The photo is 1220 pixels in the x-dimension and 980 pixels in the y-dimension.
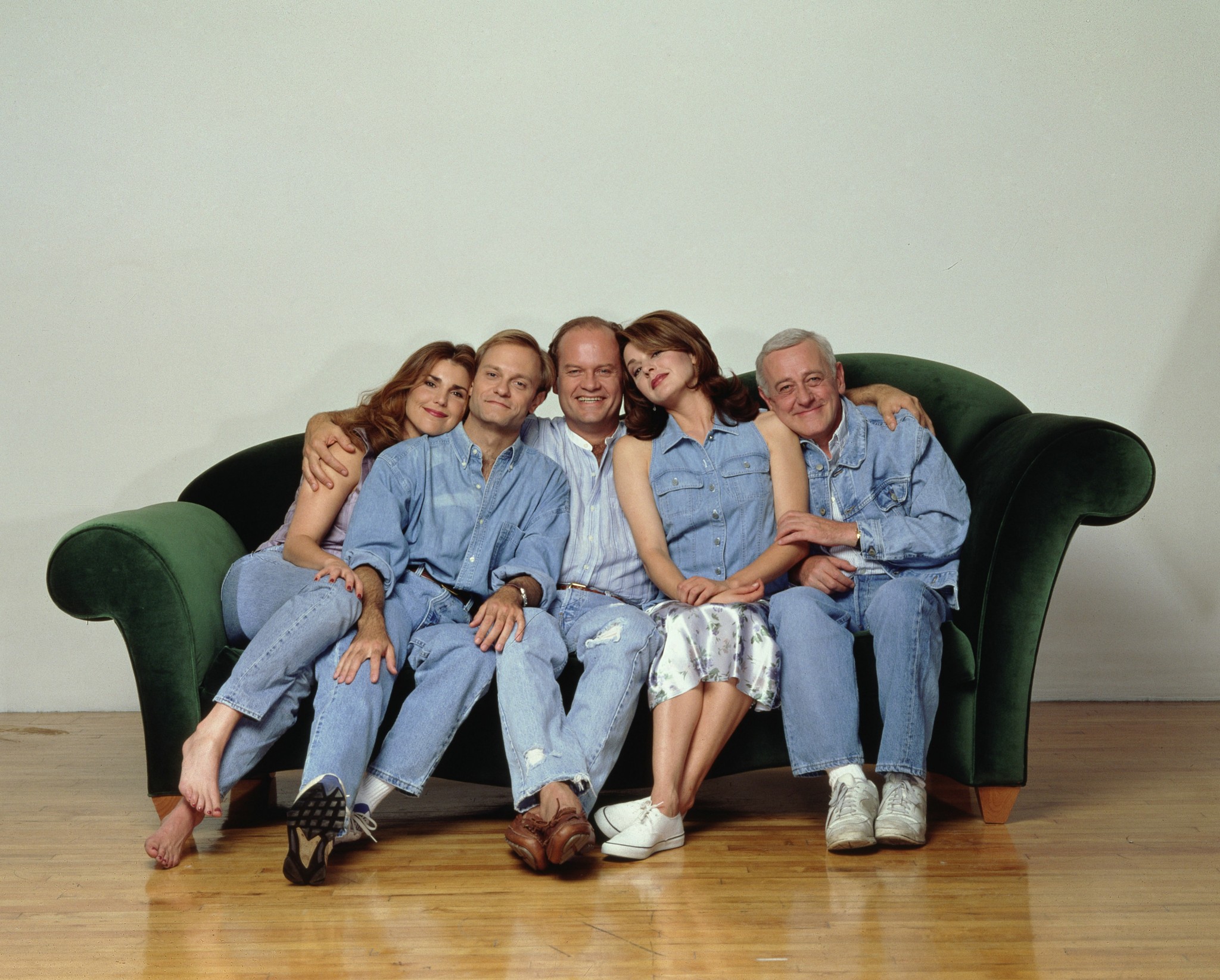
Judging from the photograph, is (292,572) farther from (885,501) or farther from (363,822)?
(885,501)

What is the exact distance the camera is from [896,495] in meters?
2.42

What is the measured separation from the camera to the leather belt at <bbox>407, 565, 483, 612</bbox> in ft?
7.78

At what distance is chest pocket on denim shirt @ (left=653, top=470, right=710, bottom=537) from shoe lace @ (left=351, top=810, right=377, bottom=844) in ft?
2.84

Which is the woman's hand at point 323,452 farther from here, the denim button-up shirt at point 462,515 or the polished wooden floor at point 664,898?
the polished wooden floor at point 664,898

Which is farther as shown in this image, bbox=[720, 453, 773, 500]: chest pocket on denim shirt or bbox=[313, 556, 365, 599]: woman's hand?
bbox=[720, 453, 773, 500]: chest pocket on denim shirt

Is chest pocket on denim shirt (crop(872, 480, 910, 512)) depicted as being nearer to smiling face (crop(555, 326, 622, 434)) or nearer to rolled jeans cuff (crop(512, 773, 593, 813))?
smiling face (crop(555, 326, 622, 434))

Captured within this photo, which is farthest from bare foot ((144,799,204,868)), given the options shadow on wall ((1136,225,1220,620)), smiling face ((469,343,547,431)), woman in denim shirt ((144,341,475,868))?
shadow on wall ((1136,225,1220,620))

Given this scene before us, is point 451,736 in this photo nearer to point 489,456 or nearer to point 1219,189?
point 489,456

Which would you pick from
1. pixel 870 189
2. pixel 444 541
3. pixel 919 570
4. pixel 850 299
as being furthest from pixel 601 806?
pixel 870 189

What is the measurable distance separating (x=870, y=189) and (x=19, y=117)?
2721 millimetres

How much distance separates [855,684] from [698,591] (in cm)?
36

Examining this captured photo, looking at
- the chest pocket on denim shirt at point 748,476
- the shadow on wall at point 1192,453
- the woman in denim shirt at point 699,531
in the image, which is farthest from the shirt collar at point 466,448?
the shadow on wall at point 1192,453

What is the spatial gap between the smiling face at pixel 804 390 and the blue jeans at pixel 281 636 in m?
1.04

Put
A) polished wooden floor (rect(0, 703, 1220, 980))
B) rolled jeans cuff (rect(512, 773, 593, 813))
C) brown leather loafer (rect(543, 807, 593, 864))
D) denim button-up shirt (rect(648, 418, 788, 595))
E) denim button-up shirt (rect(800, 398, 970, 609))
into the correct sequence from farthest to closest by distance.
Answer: denim button-up shirt (rect(648, 418, 788, 595)) < denim button-up shirt (rect(800, 398, 970, 609)) < rolled jeans cuff (rect(512, 773, 593, 813)) < brown leather loafer (rect(543, 807, 593, 864)) < polished wooden floor (rect(0, 703, 1220, 980))
